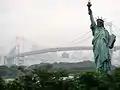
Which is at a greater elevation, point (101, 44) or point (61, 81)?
point (101, 44)

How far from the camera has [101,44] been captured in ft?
A: 50.9

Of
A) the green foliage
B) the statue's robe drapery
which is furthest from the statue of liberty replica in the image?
the green foliage

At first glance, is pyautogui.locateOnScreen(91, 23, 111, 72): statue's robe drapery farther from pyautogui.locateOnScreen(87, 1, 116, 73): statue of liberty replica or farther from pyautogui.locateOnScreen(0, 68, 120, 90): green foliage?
pyautogui.locateOnScreen(0, 68, 120, 90): green foliage

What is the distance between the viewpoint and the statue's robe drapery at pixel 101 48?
1529 cm

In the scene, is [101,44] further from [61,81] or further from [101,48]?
[61,81]

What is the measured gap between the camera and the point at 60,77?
12.9 m

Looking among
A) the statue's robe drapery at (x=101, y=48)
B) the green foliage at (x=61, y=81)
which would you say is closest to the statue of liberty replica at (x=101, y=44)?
the statue's robe drapery at (x=101, y=48)

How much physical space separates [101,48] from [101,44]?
0.18m

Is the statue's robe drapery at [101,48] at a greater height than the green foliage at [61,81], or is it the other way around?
the statue's robe drapery at [101,48]

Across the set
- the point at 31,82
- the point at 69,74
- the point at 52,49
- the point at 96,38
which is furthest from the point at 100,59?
the point at 52,49

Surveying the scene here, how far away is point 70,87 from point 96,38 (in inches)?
143

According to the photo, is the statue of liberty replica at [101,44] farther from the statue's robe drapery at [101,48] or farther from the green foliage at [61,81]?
the green foliage at [61,81]

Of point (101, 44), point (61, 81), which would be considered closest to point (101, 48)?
point (101, 44)

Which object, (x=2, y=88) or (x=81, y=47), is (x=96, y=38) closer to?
(x=2, y=88)
